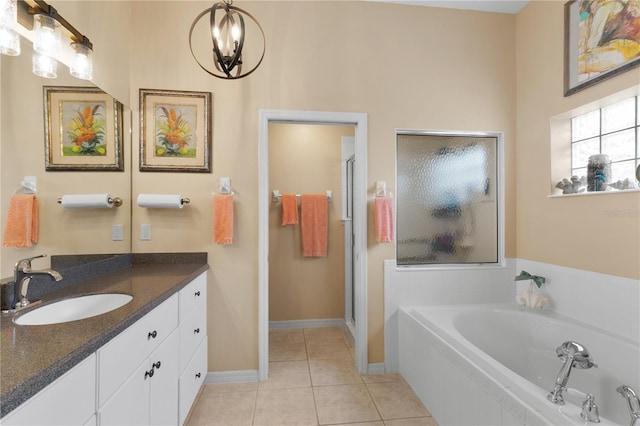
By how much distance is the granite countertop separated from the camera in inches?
24.5

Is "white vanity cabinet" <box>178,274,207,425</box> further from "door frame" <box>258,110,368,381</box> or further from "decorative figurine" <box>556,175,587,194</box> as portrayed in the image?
"decorative figurine" <box>556,175,587,194</box>

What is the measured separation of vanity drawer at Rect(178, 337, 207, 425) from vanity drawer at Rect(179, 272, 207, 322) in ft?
0.97

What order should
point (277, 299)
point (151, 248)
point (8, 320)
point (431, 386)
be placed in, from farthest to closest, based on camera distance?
point (277, 299) → point (151, 248) → point (431, 386) → point (8, 320)

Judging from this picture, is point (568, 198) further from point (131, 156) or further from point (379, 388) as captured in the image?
point (131, 156)

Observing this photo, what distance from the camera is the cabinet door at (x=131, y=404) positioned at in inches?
36.3

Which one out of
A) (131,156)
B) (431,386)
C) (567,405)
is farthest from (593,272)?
(131,156)

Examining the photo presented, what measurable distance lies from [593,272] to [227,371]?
8.71 feet

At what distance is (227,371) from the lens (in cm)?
216

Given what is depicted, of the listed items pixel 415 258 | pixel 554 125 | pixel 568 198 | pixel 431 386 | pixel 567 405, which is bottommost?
pixel 431 386

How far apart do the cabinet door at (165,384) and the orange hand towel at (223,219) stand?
0.71 m

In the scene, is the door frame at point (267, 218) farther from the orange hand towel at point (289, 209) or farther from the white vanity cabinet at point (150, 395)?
the orange hand towel at point (289, 209)

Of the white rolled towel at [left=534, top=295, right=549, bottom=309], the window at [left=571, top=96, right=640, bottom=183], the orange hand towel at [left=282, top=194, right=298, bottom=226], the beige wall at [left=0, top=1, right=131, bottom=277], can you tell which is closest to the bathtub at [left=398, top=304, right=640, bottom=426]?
the white rolled towel at [left=534, top=295, right=549, bottom=309]

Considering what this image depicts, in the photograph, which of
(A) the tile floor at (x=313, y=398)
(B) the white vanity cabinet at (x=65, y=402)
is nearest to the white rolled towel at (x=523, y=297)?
(A) the tile floor at (x=313, y=398)

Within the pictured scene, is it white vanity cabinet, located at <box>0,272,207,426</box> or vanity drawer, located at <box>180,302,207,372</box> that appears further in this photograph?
vanity drawer, located at <box>180,302,207,372</box>
